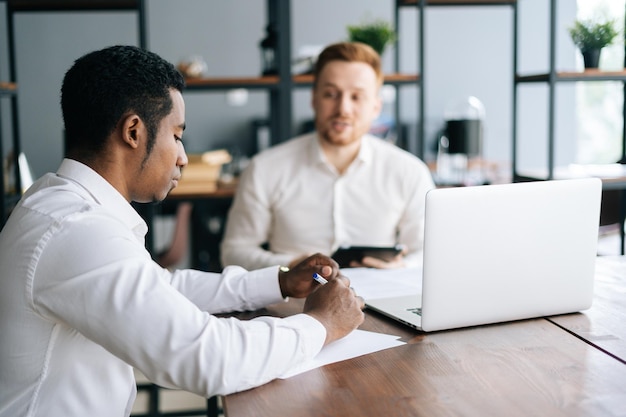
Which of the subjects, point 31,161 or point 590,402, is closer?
point 590,402

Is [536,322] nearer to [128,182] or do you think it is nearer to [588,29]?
[128,182]

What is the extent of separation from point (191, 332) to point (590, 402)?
1.89ft

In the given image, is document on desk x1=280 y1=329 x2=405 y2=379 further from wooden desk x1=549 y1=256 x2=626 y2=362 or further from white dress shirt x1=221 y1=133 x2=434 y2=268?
white dress shirt x1=221 y1=133 x2=434 y2=268

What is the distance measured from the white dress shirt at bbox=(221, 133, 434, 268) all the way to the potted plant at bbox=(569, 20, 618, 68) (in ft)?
3.73

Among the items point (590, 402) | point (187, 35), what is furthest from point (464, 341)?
point (187, 35)

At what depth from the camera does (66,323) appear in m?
1.08

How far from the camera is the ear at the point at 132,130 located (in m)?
1.18

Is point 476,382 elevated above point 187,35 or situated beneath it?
situated beneath

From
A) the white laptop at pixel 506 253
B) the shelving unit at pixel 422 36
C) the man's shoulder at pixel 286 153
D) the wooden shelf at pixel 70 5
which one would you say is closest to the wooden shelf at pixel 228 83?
the wooden shelf at pixel 70 5

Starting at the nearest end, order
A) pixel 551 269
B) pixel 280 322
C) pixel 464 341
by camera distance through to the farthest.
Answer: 1. pixel 280 322
2. pixel 464 341
3. pixel 551 269

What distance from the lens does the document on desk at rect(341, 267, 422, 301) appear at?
1.63 meters

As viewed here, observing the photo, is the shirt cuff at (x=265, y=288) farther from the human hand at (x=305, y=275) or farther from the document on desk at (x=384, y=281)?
the document on desk at (x=384, y=281)

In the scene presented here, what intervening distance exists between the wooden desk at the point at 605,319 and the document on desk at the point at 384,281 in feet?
1.13

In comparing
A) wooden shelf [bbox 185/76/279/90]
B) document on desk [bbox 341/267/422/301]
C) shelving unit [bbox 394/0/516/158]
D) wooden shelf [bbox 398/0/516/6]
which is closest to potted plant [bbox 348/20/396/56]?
shelving unit [bbox 394/0/516/158]
